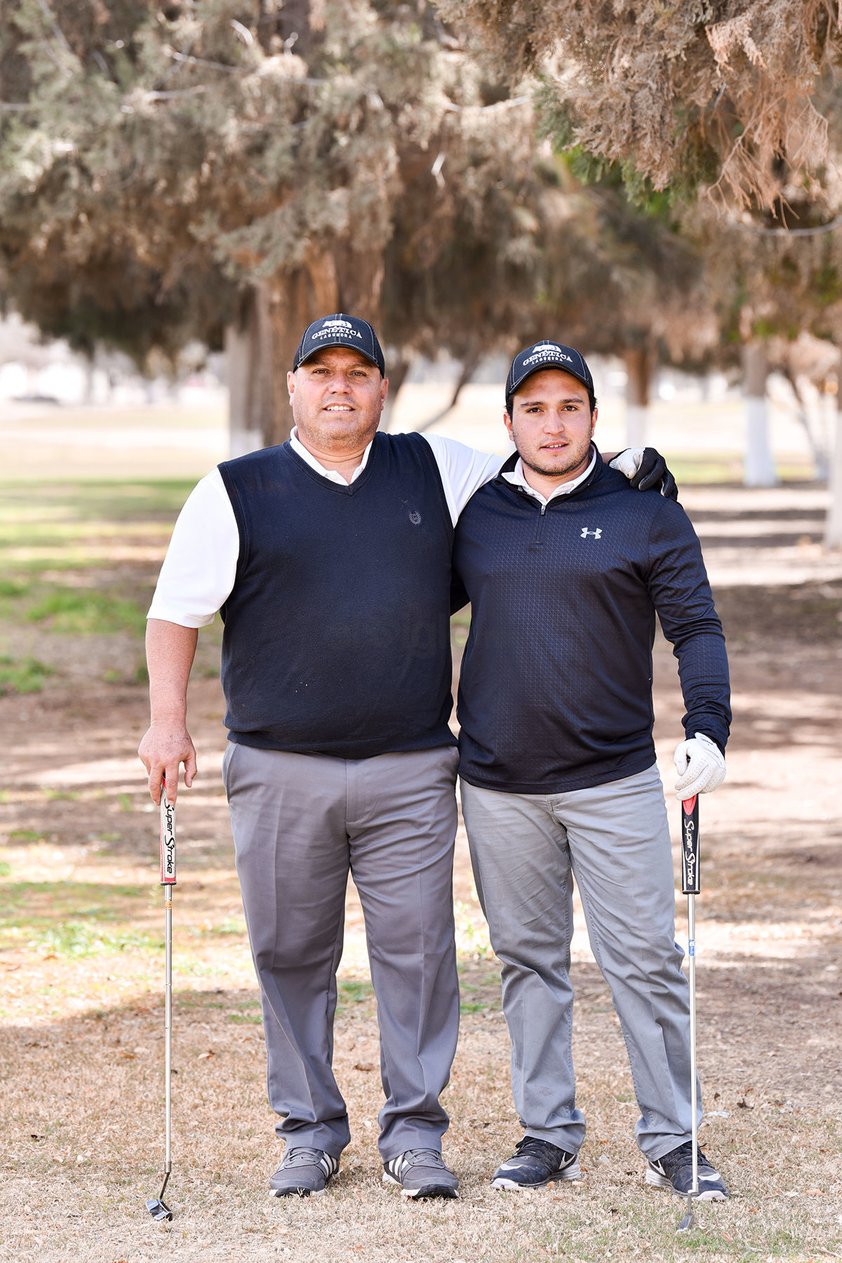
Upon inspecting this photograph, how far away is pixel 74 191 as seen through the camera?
14039 mm

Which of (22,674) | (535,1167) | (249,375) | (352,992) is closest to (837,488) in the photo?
(249,375)

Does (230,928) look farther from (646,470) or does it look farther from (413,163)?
(413,163)

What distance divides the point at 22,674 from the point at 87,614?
3252 millimetres

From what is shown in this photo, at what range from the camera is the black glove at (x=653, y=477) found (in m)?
4.52

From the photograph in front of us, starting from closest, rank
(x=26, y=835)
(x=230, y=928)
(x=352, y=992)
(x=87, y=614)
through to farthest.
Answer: (x=352, y=992) < (x=230, y=928) < (x=26, y=835) < (x=87, y=614)

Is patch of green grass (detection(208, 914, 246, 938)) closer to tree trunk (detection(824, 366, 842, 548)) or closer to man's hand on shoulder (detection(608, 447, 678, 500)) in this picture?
man's hand on shoulder (detection(608, 447, 678, 500))

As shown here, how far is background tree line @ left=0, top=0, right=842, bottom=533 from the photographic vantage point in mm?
6094

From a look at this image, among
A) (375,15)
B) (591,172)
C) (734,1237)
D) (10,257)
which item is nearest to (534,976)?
(734,1237)

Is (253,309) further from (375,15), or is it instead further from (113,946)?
(113,946)

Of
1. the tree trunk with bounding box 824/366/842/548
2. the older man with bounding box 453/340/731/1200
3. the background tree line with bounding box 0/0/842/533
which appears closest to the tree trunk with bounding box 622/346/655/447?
the tree trunk with bounding box 824/366/842/548

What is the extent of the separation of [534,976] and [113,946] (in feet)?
10.4

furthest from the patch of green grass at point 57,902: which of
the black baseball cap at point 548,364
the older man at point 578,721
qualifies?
the black baseball cap at point 548,364

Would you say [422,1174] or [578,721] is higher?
[578,721]

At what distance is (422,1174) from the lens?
455cm
